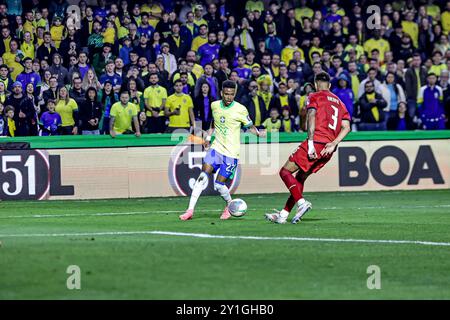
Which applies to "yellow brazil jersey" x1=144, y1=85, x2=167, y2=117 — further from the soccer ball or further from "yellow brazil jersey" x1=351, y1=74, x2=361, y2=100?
the soccer ball

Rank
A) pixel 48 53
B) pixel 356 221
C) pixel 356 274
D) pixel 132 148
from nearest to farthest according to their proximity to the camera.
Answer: pixel 356 274 → pixel 356 221 → pixel 132 148 → pixel 48 53

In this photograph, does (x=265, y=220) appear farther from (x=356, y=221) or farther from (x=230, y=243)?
(x=230, y=243)

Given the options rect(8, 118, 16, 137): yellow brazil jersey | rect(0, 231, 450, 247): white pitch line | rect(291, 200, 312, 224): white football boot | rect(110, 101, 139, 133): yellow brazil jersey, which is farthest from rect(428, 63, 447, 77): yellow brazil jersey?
rect(0, 231, 450, 247): white pitch line

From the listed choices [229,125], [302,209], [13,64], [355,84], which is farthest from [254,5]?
[302,209]

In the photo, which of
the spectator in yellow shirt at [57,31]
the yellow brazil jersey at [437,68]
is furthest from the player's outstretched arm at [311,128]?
the yellow brazil jersey at [437,68]

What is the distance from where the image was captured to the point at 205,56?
26297 millimetres

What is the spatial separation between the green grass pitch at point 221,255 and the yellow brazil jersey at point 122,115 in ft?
16.9

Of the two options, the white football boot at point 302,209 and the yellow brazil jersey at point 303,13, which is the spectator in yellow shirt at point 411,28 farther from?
the white football boot at point 302,209

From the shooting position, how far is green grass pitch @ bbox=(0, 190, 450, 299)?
916cm

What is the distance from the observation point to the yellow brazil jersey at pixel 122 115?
77.0 feet
